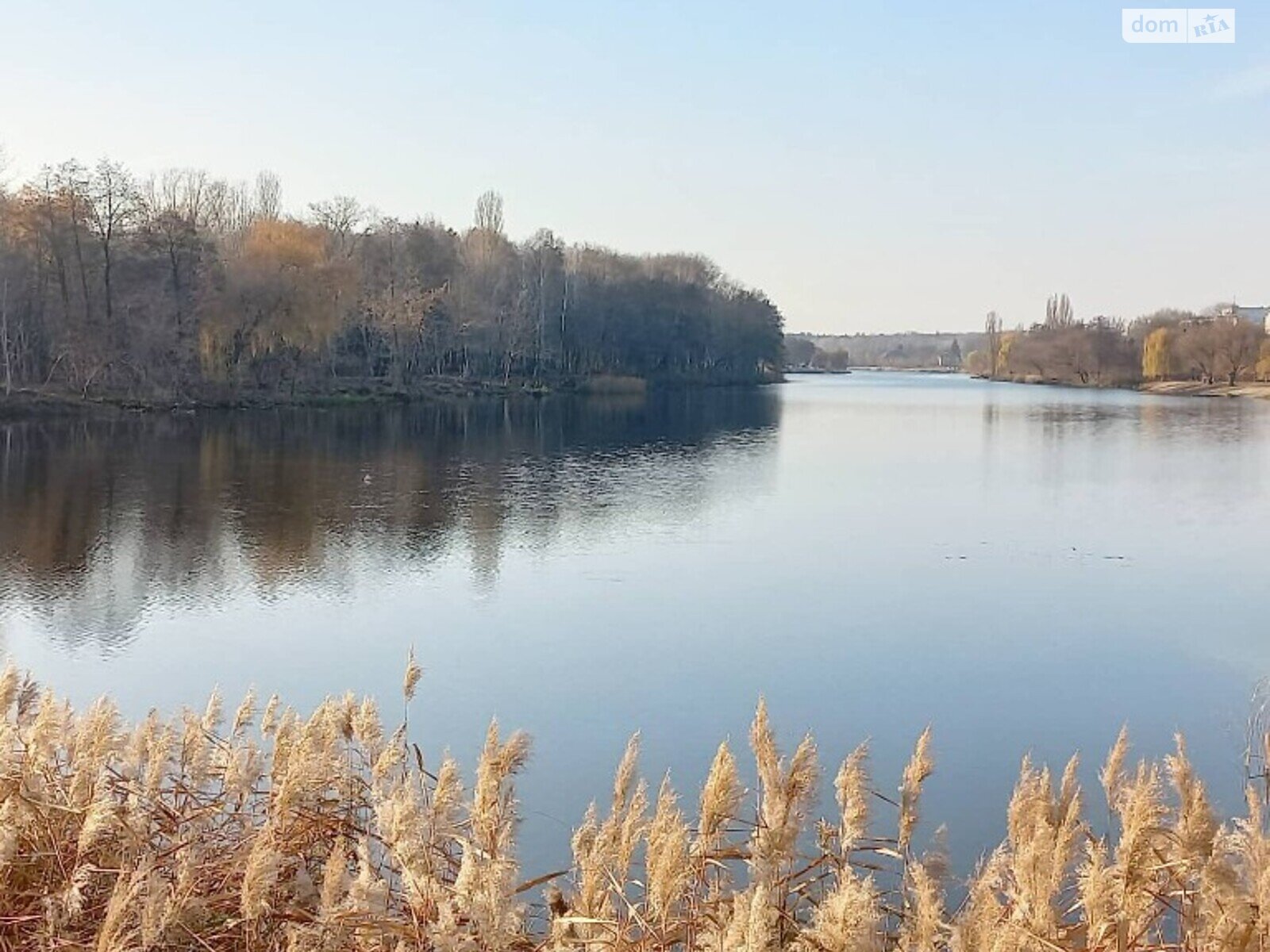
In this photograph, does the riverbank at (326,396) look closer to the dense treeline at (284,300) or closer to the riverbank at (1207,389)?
the dense treeline at (284,300)

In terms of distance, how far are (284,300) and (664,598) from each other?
35.9 m

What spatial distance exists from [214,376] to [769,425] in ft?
73.4

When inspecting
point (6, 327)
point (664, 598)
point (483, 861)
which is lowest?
point (664, 598)

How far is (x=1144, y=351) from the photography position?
287ft

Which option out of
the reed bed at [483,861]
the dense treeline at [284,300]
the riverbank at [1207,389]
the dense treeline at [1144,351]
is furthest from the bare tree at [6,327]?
the dense treeline at [1144,351]

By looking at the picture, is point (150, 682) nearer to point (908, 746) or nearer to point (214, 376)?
point (908, 746)

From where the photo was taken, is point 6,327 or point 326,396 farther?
point 326,396

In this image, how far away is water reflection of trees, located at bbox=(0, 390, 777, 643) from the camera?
47.2 ft

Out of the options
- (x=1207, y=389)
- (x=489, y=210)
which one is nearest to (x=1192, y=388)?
(x=1207, y=389)

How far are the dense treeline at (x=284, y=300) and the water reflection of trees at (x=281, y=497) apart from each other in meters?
5.00

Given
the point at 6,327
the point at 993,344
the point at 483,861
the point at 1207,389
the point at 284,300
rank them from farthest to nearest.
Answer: the point at 993,344
the point at 1207,389
the point at 284,300
the point at 6,327
the point at 483,861

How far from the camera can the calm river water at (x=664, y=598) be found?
30.6 ft

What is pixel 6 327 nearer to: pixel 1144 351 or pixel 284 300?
pixel 284 300

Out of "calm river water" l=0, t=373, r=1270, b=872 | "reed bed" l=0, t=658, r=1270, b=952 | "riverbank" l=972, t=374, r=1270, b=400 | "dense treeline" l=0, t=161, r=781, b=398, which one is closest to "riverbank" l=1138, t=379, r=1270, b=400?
"riverbank" l=972, t=374, r=1270, b=400
